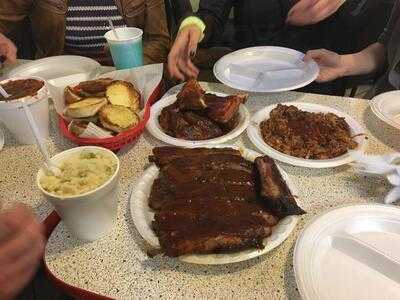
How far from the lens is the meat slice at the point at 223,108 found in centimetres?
130

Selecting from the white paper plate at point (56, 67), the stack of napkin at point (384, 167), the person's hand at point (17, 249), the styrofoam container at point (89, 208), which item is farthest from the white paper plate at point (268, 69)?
the person's hand at point (17, 249)

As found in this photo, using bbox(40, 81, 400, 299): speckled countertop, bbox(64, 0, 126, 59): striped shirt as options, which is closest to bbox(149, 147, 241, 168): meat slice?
bbox(40, 81, 400, 299): speckled countertop

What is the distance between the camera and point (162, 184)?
1031mm

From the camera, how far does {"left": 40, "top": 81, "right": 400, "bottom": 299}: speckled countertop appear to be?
0.84 m

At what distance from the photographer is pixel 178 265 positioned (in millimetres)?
903

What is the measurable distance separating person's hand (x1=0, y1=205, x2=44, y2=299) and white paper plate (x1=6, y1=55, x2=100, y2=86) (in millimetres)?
1007

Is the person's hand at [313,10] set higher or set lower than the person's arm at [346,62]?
higher

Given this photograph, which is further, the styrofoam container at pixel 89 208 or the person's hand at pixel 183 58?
the person's hand at pixel 183 58

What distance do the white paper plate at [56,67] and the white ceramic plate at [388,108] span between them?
4.06 feet

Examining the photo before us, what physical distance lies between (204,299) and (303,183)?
491 mm

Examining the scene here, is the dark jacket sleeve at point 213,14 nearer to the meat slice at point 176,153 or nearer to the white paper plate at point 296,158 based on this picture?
the white paper plate at point 296,158

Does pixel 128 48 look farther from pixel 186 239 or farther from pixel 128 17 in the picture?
pixel 186 239

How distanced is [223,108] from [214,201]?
18.5 inches

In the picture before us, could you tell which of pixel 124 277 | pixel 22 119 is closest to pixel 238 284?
pixel 124 277
